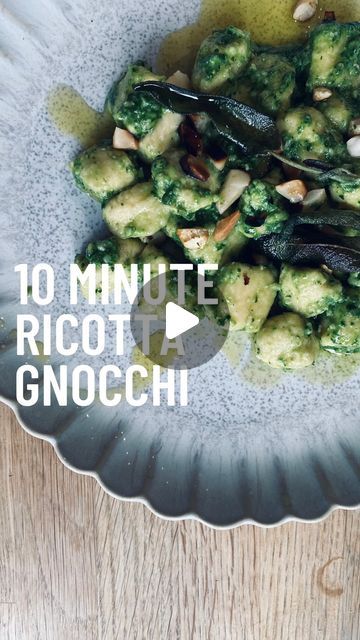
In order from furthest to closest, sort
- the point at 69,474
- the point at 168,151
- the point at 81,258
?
the point at 69,474 < the point at 81,258 < the point at 168,151

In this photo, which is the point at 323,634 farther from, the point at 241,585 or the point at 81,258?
the point at 81,258

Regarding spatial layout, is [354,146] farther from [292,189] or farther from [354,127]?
[292,189]

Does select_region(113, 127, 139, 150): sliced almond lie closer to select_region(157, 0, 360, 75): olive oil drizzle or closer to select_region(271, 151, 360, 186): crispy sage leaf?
select_region(157, 0, 360, 75): olive oil drizzle

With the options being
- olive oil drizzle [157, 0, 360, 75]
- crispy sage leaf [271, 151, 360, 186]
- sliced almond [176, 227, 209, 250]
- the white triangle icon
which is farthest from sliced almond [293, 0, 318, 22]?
the white triangle icon

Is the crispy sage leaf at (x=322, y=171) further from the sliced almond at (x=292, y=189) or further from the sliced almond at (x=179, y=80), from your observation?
the sliced almond at (x=179, y=80)

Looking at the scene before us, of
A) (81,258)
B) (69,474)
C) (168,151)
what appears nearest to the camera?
(168,151)

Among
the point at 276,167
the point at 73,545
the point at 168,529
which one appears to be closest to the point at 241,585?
the point at 168,529
